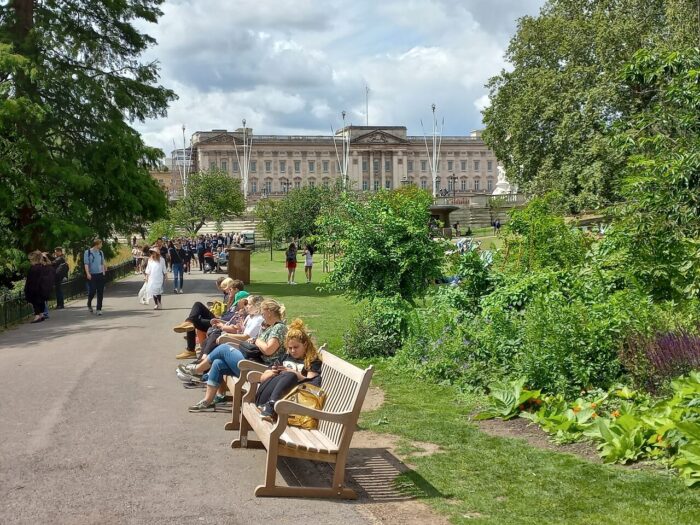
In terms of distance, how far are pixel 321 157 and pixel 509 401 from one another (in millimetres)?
146253

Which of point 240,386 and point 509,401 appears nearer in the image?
point 240,386

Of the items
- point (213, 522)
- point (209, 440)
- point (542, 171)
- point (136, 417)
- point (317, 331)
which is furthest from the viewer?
point (542, 171)

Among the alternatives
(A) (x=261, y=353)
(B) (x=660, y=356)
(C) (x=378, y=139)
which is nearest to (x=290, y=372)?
(A) (x=261, y=353)

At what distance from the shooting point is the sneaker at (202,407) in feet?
31.6

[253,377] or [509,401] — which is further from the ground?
[253,377]

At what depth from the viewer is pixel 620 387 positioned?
8.72m

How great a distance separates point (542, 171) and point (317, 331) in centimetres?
2907

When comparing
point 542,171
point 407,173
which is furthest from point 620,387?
point 407,173

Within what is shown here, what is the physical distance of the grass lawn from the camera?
5820 mm

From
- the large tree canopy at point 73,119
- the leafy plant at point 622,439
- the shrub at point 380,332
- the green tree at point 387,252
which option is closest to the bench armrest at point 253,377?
the leafy plant at point 622,439

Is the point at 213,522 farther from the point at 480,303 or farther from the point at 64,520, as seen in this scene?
the point at 480,303

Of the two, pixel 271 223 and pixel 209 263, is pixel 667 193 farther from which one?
pixel 271 223

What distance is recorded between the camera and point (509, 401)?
352 inches

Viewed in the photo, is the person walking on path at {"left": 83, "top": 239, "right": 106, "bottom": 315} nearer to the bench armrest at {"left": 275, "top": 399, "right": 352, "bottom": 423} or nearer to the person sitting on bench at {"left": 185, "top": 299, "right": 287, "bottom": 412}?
the person sitting on bench at {"left": 185, "top": 299, "right": 287, "bottom": 412}
